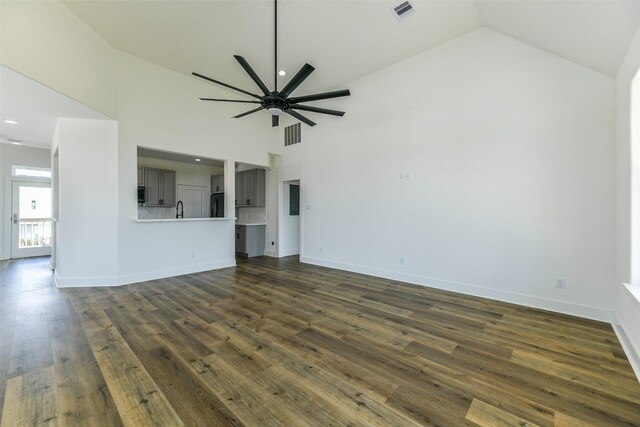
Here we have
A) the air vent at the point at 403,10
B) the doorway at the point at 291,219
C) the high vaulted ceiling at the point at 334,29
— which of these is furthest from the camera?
the doorway at the point at 291,219

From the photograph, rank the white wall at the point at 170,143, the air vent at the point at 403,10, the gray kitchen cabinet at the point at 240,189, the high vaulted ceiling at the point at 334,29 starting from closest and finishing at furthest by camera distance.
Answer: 1. the high vaulted ceiling at the point at 334,29
2. the air vent at the point at 403,10
3. the white wall at the point at 170,143
4. the gray kitchen cabinet at the point at 240,189

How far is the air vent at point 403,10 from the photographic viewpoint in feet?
10.5

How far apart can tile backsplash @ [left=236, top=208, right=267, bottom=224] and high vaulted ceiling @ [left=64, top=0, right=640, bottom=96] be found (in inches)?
146

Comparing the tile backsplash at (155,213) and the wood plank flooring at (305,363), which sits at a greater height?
the tile backsplash at (155,213)

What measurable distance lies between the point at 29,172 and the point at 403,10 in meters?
9.21

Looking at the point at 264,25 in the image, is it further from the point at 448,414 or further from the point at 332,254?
the point at 448,414

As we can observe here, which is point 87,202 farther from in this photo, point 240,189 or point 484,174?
point 484,174

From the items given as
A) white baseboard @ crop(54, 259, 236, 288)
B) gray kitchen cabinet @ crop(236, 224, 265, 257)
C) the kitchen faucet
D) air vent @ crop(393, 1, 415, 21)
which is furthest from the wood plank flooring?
the kitchen faucet

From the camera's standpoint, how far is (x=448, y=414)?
158cm

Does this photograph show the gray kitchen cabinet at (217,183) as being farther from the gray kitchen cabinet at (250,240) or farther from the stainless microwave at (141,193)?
the stainless microwave at (141,193)

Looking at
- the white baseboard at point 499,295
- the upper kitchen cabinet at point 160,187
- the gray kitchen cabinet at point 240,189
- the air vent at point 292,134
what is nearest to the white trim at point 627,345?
the white baseboard at point 499,295

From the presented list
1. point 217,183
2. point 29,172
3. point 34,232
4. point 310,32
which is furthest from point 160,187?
point 310,32

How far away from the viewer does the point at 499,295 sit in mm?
3516

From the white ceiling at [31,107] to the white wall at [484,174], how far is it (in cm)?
433
